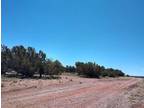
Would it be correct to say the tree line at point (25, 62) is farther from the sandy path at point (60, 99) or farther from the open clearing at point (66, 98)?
the sandy path at point (60, 99)

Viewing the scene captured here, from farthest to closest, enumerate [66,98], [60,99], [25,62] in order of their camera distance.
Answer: [25,62] < [66,98] < [60,99]

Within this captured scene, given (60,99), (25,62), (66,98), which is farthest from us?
(25,62)

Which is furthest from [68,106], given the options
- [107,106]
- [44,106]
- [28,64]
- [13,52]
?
[13,52]

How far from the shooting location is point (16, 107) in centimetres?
1577

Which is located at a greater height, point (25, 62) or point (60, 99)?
point (25, 62)

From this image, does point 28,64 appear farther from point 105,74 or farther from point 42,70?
point 105,74

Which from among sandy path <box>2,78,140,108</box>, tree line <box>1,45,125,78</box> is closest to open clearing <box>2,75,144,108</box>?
sandy path <box>2,78,140,108</box>

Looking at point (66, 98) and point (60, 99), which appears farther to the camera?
point (66, 98)

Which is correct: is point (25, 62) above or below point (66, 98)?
above

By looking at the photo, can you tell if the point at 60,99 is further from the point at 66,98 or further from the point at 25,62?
the point at 25,62

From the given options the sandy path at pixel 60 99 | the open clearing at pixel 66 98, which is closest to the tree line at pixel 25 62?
the open clearing at pixel 66 98

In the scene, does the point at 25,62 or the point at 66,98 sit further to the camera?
the point at 25,62

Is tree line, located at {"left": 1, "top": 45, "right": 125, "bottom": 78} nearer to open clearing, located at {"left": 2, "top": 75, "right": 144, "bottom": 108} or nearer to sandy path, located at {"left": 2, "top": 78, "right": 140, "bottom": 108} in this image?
open clearing, located at {"left": 2, "top": 75, "right": 144, "bottom": 108}

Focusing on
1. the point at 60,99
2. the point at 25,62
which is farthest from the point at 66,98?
the point at 25,62
